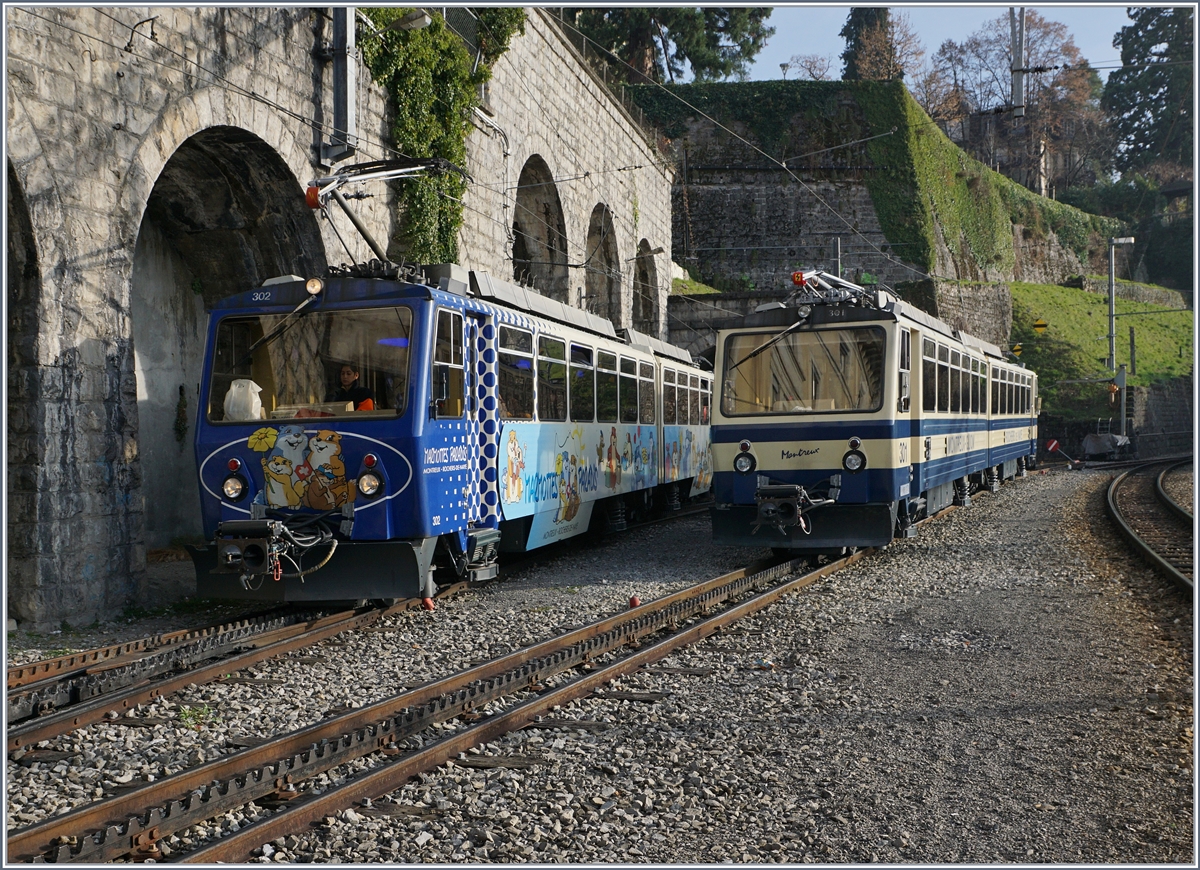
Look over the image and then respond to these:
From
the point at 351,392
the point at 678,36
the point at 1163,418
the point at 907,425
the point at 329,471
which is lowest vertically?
the point at 329,471

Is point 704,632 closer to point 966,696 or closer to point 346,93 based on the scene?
point 966,696

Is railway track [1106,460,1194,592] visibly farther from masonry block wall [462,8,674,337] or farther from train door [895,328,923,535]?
masonry block wall [462,8,674,337]

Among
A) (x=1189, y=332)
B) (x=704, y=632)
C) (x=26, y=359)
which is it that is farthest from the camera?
(x=1189, y=332)

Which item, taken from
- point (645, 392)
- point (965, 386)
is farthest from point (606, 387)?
point (965, 386)

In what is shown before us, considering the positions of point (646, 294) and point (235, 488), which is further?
point (646, 294)

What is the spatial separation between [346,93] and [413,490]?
7044mm

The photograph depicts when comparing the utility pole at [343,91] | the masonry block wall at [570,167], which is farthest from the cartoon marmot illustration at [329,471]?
the masonry block wall at [570,167]

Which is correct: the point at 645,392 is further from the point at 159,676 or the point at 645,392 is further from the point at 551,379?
the point at 159,676

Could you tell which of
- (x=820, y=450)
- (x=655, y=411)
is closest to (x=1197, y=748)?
(x=820, y=450)

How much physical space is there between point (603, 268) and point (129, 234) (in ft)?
59.6

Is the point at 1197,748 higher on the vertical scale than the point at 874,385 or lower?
lower

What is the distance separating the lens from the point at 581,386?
12.2 metres

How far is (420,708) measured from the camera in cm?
561

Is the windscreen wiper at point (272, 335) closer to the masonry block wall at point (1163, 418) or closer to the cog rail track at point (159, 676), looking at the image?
the cog rail track at point (159, 676)
